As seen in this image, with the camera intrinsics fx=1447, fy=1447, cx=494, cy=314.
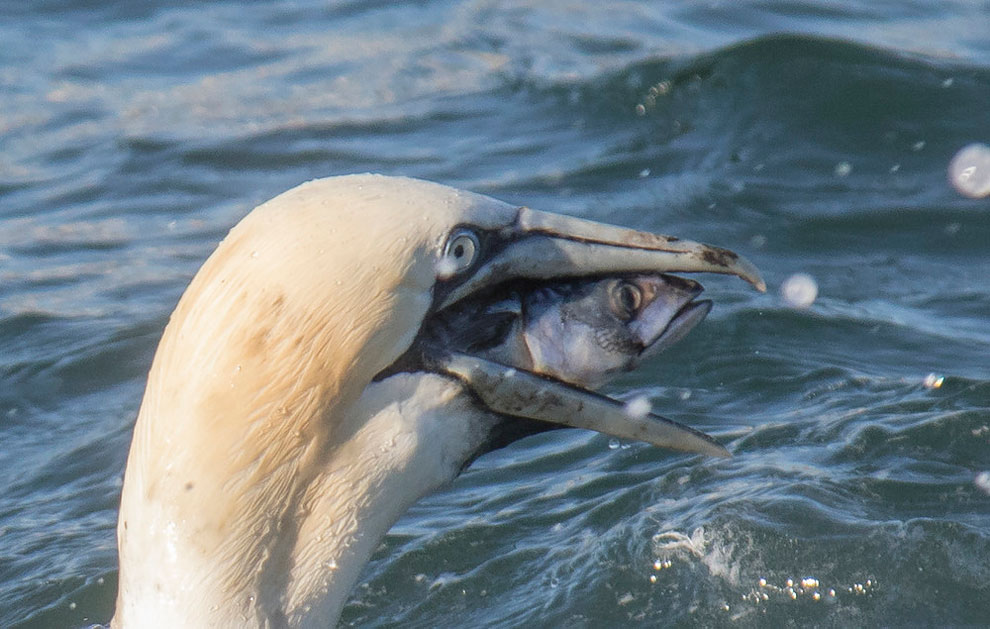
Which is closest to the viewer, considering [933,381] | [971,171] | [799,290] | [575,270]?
[575,270]

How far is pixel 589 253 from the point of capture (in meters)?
4.84

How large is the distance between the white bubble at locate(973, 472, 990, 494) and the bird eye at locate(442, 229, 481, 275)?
345cm

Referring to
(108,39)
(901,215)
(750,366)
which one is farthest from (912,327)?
(108,39)

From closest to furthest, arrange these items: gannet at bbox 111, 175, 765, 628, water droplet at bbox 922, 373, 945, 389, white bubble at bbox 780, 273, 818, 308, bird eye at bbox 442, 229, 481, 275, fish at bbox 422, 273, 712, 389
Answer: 1. gannet at bbox 111, 175, 765, 628
2. bird eye at bbox 442, 229, 481, 275
3. fish at bbox 422, 273, 712, 389
4. water droplet at bbox 922, 373, 945, 389
5. white bubble at bbox 780, 273, 818, 308

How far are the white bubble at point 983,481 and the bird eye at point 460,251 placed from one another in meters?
3.45

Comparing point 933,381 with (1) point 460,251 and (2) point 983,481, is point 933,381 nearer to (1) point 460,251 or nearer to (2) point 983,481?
(2) point 983,481

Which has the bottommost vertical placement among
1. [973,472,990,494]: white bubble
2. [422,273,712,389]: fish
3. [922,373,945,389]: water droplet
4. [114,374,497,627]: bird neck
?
[922,373,945,389]: water droplet

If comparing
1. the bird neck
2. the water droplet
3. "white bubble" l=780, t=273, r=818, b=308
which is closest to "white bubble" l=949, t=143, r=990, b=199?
"white bubble" l=780, t=273, r=818, b=308

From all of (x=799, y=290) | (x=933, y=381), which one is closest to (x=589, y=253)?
(x=933, y=381)

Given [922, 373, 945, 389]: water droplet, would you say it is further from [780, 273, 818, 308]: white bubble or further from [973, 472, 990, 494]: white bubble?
[780, 273, 818, 308]: white bubble

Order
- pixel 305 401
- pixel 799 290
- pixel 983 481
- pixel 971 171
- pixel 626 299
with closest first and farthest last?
pixel 305 401, pixel 626 299, pixel 983 481, pixel 799 290, pixel 971 171

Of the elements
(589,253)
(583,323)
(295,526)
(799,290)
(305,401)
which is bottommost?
(799,290)

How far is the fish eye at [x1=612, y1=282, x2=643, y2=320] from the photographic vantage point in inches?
193

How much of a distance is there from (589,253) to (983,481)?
3088 mm
